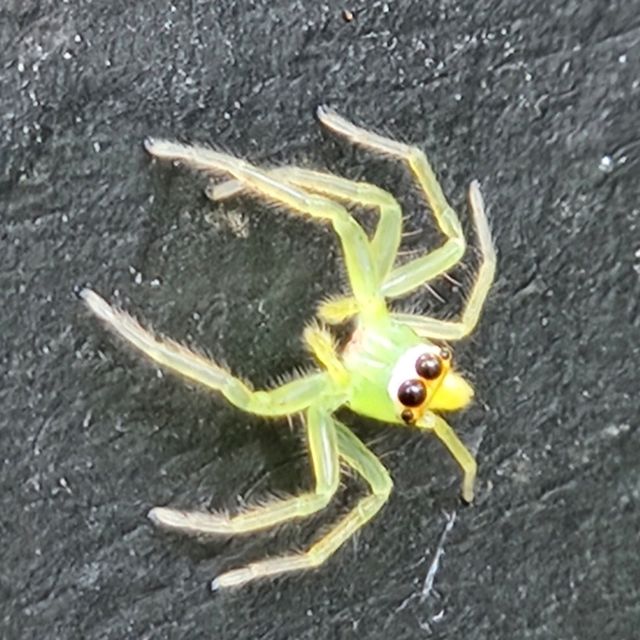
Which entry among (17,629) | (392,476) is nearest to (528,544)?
(392,476)

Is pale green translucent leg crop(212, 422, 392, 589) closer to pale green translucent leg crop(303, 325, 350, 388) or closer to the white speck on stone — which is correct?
pale green translucent leg crop(303, 325, 350, 388)

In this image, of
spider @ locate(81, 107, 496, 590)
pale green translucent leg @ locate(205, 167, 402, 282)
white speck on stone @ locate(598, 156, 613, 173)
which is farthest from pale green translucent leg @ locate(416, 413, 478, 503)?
white speck on stone @ locate(598, 156, 613, 173)

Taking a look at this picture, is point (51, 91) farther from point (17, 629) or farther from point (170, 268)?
point (17, 629)

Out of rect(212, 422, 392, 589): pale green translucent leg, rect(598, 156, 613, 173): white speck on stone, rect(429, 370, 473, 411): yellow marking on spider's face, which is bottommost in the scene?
rect(212, 422, 392, 589): pale green translucent leg

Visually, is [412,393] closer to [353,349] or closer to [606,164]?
[353,349]

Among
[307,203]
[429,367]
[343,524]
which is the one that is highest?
[307,203]

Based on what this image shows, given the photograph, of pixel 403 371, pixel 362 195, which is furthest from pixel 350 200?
pixel 403 371

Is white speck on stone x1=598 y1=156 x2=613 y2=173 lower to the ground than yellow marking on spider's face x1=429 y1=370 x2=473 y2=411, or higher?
higher
